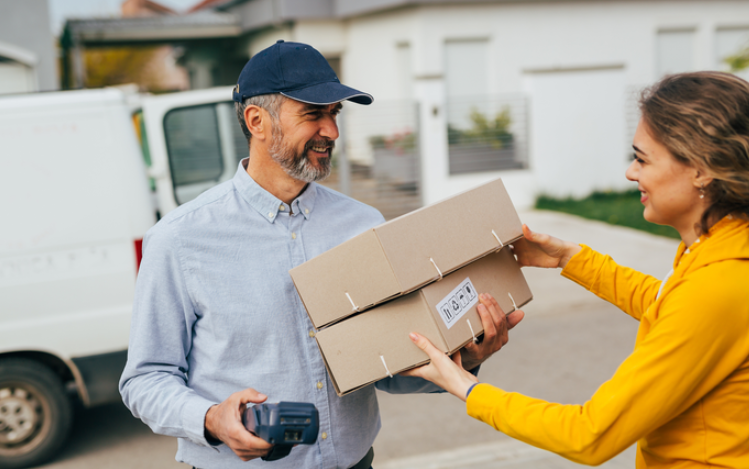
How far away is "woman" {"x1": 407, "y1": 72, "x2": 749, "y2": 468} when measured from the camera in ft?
4.74

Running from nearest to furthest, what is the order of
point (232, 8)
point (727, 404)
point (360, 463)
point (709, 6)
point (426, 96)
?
point (727, 404), point (360, 463), point (426, 96), point (709, 6), point (232, 8)

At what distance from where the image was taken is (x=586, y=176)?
1255 centimetres

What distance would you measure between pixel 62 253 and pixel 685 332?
131 inches

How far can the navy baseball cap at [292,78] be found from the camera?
6.04 feet

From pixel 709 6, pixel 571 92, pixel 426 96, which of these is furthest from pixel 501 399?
pixel 709 6

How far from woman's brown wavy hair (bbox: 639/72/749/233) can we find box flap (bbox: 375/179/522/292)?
0.49 meters

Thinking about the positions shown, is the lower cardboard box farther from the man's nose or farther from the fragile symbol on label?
the man's nose

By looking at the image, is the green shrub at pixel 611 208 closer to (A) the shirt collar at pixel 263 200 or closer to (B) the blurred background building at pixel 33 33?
(A) the shirt collar at pixel 263 200

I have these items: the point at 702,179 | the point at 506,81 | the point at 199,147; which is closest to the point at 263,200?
the point at 702,179

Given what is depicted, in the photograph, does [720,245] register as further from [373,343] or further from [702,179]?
[373,343]

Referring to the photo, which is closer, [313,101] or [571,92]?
[313,101]

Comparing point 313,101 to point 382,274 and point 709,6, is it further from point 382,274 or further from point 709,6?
point 709,6

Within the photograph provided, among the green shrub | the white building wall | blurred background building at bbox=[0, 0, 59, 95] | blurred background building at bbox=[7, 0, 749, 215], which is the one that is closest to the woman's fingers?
the green shrub

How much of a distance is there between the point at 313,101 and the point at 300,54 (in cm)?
15
